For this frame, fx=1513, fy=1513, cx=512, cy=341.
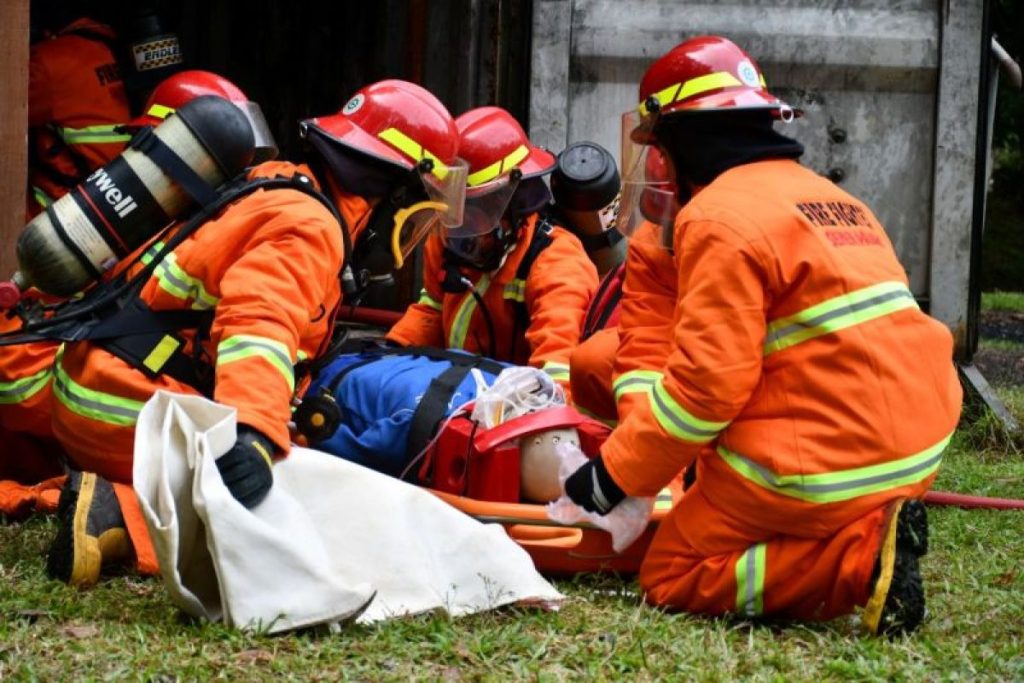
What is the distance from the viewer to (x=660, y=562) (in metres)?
3.64

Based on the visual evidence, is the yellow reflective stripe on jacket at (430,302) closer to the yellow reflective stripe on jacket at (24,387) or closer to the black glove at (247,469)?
the yellow reflective stripe on jacket at (24,387)

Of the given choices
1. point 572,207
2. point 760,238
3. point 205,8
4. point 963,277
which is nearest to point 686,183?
point 760,238

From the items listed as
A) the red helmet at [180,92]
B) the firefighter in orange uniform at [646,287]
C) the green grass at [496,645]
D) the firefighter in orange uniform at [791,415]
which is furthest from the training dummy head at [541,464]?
the red helmet at [180,92]

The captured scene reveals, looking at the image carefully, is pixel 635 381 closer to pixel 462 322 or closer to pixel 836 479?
pixel 836 479

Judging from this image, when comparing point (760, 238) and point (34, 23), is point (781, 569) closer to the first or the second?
point (760, 238)

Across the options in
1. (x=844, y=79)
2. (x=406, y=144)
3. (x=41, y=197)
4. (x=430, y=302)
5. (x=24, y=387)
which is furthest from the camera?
(x=844, y=79)

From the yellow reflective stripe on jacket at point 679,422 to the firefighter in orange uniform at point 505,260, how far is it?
5.70 ft

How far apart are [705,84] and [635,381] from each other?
789 millimetres

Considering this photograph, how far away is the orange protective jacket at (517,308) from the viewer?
5090 millimetres

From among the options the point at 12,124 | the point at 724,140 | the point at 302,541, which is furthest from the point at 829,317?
the point at 12,124

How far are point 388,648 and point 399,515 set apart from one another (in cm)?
45

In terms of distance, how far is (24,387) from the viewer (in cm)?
462

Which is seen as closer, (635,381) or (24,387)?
(635,381)

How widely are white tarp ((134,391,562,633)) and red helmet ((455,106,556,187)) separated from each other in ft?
6.70
